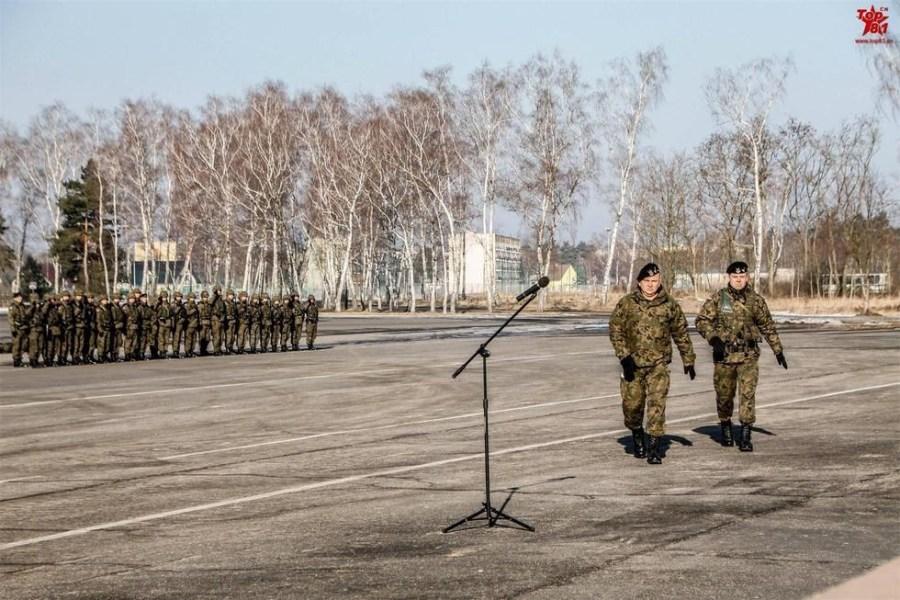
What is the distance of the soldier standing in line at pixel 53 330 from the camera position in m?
27.7

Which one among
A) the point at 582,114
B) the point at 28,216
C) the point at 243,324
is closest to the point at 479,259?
the point at 28,216

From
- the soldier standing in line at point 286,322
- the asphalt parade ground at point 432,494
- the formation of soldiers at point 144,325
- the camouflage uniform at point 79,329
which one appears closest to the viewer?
the asphalt parade ground at point 432,494

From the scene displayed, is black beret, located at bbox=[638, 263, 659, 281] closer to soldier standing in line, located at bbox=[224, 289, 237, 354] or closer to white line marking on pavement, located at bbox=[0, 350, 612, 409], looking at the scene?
white line marking on pavement, located at bbox=[0, 350, 612, 409]

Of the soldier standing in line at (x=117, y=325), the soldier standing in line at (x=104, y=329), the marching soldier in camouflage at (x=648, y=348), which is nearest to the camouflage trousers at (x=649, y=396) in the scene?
the marching soldier in camouflage at (x=648, y=348)

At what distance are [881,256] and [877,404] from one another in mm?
70005

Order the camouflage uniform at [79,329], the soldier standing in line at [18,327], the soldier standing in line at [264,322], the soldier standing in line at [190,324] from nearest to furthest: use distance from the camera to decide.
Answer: the soldier standing in line at [18,327] < the camouflage uniform at [79,329] < the soldier standing in line at [190,324] < the soldier standing in line at [264,322]

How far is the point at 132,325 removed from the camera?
1156 inches

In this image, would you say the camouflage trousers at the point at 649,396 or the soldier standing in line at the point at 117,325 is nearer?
the camouflage trousers at the point at 649,396

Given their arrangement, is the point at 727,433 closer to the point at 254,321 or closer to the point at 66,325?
the point at 66,325

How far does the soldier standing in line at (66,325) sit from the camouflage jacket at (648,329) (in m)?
19.9

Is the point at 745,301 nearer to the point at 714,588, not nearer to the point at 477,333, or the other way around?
the point at 714,588

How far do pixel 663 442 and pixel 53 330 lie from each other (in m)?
19.5

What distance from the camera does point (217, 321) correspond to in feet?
104

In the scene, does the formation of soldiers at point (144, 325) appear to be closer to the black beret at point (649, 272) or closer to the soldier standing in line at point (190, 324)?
the soldier standing in line at point (190, 324)
